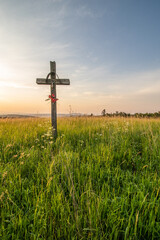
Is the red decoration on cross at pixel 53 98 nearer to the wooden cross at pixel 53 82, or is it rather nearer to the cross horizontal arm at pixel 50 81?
the wooden cross at pixel 53 82

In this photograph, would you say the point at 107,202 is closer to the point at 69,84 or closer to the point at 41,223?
the point at 41,223

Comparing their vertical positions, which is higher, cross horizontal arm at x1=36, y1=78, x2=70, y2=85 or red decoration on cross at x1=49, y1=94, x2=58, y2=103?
cross horizontal arm at x1=36, y1=78, x2=70, y2=85

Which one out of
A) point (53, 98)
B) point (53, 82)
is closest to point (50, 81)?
point (53, 82)

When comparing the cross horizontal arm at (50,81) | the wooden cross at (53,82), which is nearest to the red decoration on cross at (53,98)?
the wooden cross at (53,82)

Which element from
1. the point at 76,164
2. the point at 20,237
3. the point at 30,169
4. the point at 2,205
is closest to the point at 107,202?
the point at 20,237

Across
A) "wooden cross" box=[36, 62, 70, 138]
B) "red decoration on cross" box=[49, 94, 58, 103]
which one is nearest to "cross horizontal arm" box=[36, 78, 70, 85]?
"wooden cross" box=[36, 62, 70, 138]

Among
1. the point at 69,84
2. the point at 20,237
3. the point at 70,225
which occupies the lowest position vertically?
the point at 20,237

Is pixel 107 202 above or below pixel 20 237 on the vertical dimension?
above

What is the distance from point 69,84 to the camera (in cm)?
464

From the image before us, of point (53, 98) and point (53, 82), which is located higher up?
point (53, 82)

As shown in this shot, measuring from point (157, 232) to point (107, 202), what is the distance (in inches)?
19.0

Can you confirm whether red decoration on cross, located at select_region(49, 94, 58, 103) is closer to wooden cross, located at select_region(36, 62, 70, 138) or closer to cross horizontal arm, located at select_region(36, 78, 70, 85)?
wooden cross, located at select_region(36, 62, 70, 138)

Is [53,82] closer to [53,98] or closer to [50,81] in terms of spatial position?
[50,81]

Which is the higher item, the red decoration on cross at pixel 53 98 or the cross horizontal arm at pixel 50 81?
the cross horizontal arm at pixel 50 81
